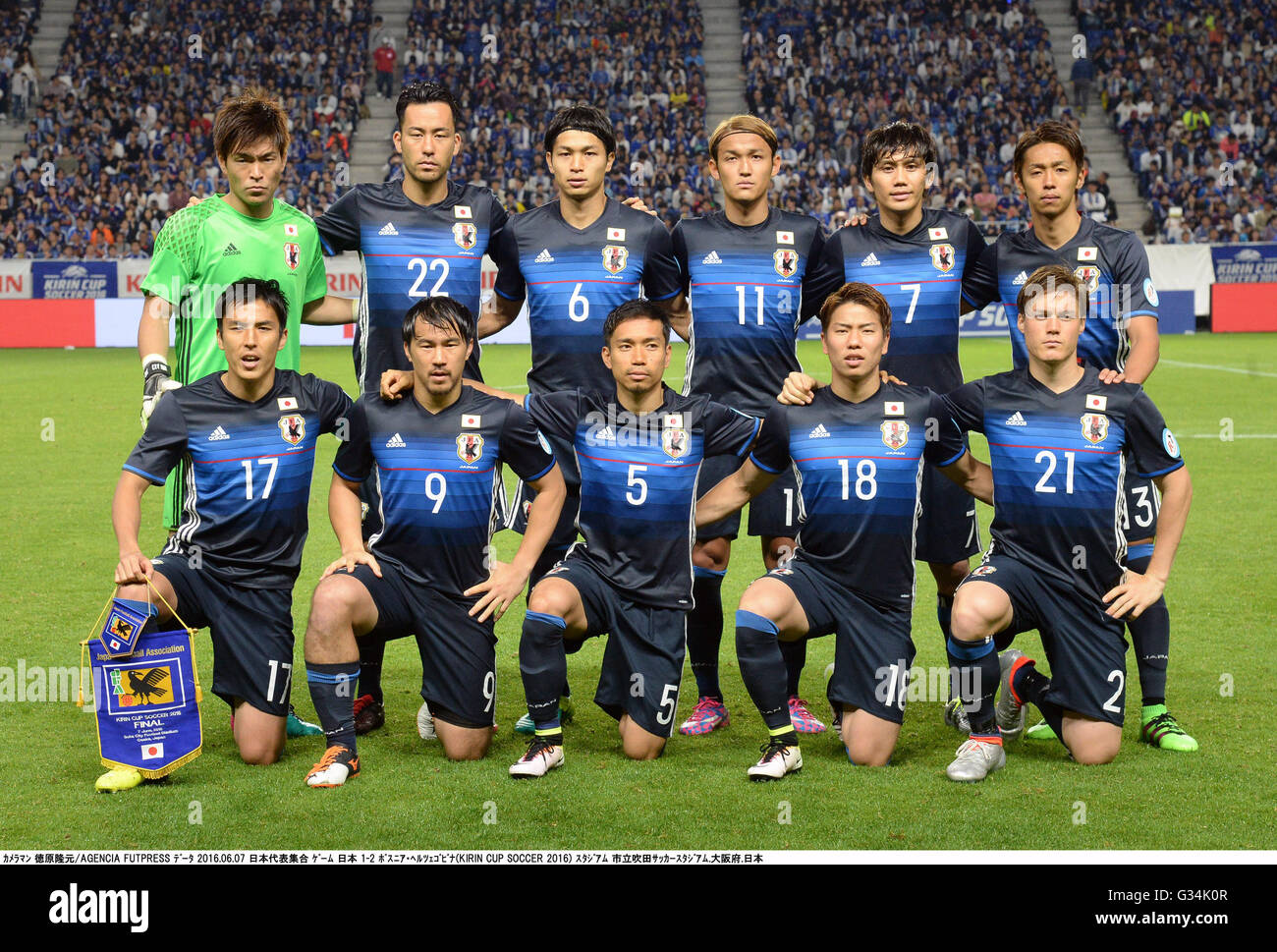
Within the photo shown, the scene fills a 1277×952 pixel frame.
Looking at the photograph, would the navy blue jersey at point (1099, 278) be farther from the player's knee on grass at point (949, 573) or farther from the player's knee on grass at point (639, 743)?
the player's knee on grass at point (639, 743)

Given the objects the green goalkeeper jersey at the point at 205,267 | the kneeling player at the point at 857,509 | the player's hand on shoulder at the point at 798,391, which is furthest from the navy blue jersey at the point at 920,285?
the green goalkeeper jersey at the point at 205,267

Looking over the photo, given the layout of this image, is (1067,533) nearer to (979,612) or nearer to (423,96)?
(979,612)

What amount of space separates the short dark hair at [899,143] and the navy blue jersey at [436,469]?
1.72 metres

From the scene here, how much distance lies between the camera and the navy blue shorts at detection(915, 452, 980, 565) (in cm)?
537

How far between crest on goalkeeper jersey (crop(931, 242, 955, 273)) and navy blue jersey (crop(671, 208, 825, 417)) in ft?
1.47

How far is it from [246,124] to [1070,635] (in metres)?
3.56

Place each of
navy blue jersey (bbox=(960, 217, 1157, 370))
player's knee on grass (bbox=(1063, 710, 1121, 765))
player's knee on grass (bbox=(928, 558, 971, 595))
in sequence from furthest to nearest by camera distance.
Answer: player's knee on grass (bbox=(928, 558, 971, 595)) < navy blue jersey (bbox=(960, 217, 1157, 370)) < player's knee on grass (bbox=(1063, 710, 1121, 765))

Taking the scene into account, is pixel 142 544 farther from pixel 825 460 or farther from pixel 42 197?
pixel 42 197

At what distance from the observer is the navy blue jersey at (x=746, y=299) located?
5.39 meters

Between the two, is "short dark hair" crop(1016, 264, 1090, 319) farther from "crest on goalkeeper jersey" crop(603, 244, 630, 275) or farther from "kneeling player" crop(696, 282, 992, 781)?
"crest on goalkeeper jersey" crop(603, 244, 630, 275)

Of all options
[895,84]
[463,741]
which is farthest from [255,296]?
[895,84]

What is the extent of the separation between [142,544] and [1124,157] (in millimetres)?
27658

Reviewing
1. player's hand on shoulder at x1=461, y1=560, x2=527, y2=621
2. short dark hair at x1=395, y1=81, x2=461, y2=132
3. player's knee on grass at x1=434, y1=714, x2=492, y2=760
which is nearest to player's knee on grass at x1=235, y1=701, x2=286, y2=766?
player's knee on grass at x1=434, y1=714, x2=492, y2=760

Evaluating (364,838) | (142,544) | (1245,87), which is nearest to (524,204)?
(1245,87)
